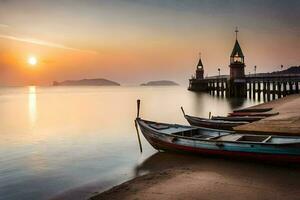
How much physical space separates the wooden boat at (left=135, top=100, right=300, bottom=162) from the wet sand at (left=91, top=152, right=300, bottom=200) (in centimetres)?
47

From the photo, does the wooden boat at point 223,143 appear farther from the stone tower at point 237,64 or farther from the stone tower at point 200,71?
the stone tower at point 200,71

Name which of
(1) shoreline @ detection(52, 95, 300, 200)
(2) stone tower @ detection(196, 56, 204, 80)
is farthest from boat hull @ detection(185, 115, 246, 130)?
(2) stone tower @ detection(196, 56, 204, 80)

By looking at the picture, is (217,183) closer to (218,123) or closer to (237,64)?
(218,123)

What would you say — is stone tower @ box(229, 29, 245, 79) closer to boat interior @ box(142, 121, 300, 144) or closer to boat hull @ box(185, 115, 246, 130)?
boat hull @ box(185, 115, 246, 130)

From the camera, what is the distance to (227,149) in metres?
14.5

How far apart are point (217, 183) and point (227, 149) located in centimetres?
346

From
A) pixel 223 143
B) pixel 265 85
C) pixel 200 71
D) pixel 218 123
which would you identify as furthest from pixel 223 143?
pixel 200 71

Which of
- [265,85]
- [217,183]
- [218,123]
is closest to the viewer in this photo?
[217,183]

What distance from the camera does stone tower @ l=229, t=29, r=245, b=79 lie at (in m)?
66.1

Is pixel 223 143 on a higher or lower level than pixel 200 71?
lower

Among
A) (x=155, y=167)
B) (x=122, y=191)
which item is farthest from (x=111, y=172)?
(x=122, y=191)

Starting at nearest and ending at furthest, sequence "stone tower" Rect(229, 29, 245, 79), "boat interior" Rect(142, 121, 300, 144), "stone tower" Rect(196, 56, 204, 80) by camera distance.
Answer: "boat interior" Rect(142, 121, 300, 144)
"stone tower" Rect(229, 29, 245, 79)
"stone tower" Rect(196, 56, 204, 80)

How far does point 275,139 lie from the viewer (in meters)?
14.5

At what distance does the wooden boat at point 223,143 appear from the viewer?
1312cm
